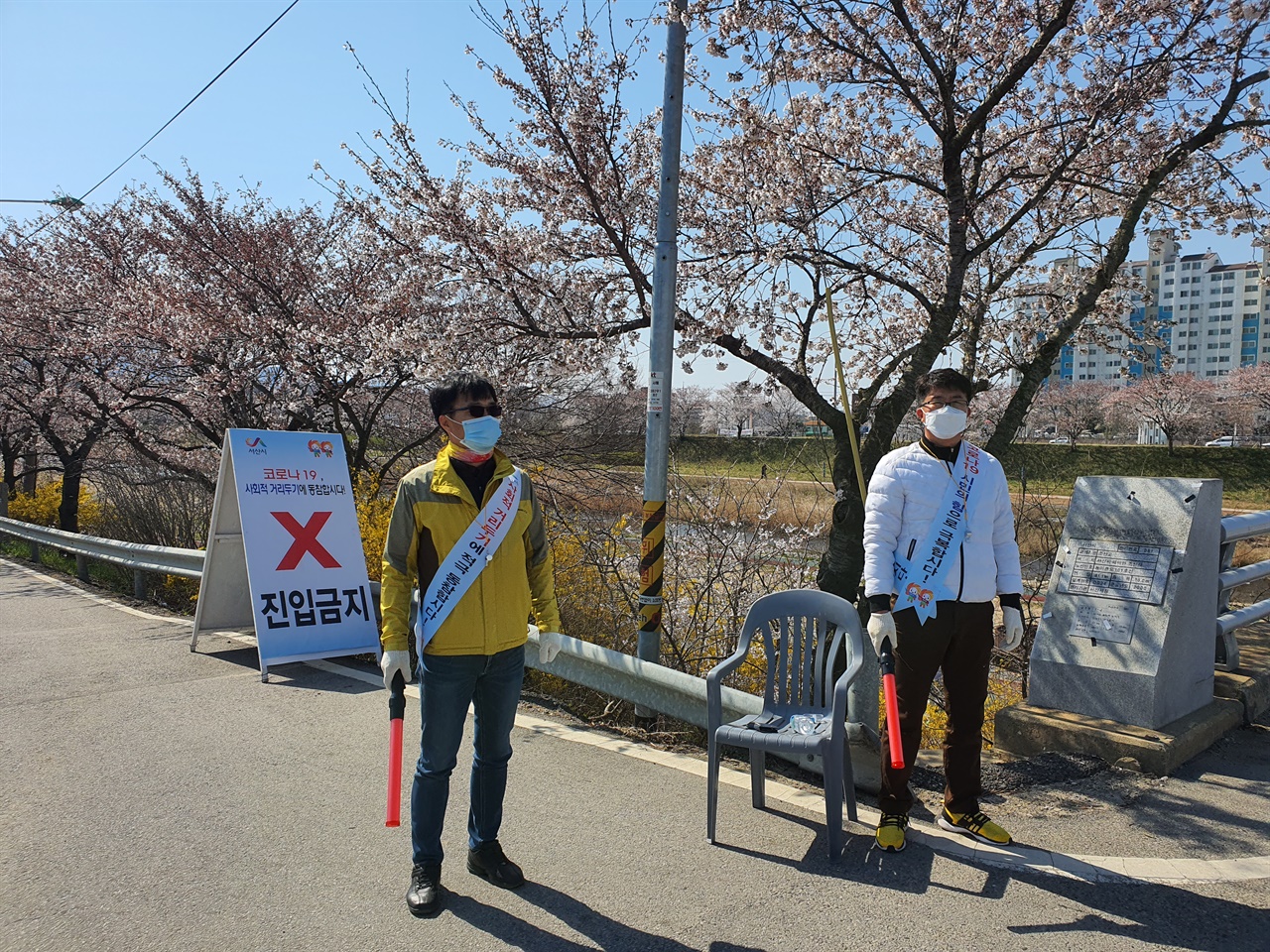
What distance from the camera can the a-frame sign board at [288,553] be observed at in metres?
7.23

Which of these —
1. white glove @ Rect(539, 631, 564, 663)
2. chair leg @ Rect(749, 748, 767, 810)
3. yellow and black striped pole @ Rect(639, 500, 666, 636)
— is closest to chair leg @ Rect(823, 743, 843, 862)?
chair leg @ Rect(749, 748, 767, 810)

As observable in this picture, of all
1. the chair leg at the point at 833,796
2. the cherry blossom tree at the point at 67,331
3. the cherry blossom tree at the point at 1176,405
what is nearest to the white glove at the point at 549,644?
the chair leg at the point at 833,796

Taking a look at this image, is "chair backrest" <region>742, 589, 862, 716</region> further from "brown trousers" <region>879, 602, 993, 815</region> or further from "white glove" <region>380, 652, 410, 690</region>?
"white glove" <region>380, 652, 410, 690</region>

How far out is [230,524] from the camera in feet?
26.0

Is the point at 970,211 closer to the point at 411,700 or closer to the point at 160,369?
the point at 411,700

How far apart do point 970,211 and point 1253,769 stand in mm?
4890

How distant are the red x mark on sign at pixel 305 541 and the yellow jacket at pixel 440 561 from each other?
13.5ft

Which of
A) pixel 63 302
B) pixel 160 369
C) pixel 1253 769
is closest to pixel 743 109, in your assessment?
pixel 1253 769

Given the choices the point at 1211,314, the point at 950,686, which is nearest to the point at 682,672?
the point at 950,686

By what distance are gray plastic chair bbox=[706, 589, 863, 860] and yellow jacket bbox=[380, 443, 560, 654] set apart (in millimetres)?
1034

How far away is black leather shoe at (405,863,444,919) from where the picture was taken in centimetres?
341

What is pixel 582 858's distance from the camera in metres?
3.90

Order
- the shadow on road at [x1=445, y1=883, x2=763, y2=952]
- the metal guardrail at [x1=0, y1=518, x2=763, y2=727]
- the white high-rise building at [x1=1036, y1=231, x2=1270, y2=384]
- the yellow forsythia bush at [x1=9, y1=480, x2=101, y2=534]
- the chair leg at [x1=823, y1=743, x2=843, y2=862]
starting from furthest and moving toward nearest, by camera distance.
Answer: the white high-rise building at [x1=1036, y1=231, x2=1270, y2=384] < the yellow forsythia bush at [x1=9, y1=480, x2=101, y2=534] < the metal guardrail at [x1=0, y1=518, x2=763, y2=727] < the chair leg at [x1=823, y1=743, x2=843, y2=862] < the shadow on road at [x1=445, y1=883, x2=763, y2=952]

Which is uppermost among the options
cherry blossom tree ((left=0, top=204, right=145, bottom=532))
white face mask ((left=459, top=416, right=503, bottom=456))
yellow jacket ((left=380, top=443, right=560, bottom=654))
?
cherry blossom tree ((left=0, top=204, right=145, bottom=532))
